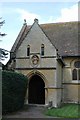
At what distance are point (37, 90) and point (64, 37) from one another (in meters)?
7.41

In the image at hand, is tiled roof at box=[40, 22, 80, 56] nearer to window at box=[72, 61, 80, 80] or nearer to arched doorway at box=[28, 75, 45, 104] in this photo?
window at box=[72, 61, 80, 80]

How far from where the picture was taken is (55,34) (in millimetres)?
31328

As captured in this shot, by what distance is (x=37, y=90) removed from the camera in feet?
89.6

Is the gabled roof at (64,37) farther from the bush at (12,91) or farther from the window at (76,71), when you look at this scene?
the bush at (12,91)

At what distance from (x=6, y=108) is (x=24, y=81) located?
4070 mm

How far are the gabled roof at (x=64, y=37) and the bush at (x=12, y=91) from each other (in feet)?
26.4

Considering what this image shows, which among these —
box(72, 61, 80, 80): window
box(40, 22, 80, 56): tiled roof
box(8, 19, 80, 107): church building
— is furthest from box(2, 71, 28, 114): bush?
box(40, 22, 80, 56): tiled roof

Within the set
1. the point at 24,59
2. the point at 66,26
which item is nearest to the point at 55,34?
the point at 66,26

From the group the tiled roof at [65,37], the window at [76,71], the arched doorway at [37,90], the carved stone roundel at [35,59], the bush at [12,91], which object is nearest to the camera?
the bush at [12,91]

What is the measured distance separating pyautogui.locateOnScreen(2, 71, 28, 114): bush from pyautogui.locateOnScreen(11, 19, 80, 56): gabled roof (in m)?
8.04

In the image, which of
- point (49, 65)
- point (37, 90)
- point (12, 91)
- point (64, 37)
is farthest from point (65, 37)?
point (12, 91)

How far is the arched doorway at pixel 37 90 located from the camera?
88.2ft

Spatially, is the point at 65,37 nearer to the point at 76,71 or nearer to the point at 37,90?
the point at 76,71

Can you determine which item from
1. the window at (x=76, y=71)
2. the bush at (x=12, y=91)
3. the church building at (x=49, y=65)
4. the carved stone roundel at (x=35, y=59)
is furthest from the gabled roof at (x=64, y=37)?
the bush at (x=12, y=91)
